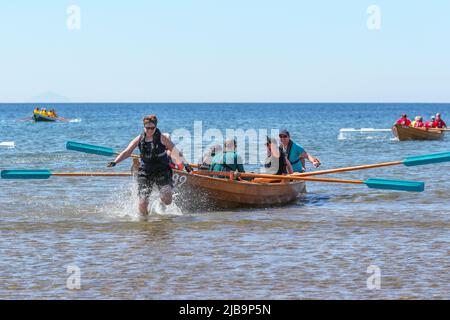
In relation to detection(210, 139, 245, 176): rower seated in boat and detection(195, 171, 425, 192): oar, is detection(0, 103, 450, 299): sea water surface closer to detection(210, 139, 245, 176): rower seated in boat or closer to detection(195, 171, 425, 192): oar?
detection(195, 171, 425, 192): oar

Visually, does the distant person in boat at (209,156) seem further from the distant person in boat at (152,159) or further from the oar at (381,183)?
the distant person in boat at (152,159)

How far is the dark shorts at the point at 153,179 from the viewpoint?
13.7 metres

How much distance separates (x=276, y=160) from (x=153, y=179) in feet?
12.0

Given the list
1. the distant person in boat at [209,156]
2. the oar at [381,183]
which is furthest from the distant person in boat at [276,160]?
the distant person in boat at [209,156]

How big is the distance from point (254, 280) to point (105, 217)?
5953mm

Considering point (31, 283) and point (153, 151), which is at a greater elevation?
point (153, 151)

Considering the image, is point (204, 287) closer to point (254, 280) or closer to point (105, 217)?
point (254, 280)

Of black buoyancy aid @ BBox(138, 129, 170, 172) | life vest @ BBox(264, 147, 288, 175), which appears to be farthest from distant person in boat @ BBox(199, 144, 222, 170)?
black buoyancy aid @ BBox(138, 129, 170, 172)

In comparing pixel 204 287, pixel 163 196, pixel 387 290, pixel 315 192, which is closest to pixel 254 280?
pixel 204 287

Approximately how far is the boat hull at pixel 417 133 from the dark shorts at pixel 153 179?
28755mm

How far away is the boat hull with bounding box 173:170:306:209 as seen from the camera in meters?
15.0

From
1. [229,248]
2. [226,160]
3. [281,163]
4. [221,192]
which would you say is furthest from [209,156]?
[229,248]
